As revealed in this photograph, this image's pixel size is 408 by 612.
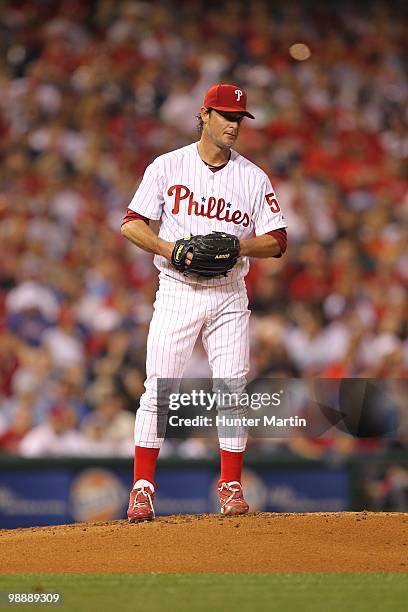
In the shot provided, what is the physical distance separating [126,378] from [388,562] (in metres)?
3.85

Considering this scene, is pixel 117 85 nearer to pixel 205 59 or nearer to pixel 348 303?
pixel 205 59

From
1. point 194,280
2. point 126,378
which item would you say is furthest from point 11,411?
point 194,280

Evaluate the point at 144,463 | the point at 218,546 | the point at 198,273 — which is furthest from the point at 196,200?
the point at 218,546

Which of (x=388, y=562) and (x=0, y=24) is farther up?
(x=0, y=24)

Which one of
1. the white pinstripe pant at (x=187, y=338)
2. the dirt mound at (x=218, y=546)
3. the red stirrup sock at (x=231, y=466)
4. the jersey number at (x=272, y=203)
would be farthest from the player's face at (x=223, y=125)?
the dirt mound at (x=218, y=546)

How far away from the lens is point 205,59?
11.9 m

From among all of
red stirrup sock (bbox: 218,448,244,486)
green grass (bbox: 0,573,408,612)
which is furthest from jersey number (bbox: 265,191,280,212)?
green grass (bbox: 0,573,408,612)

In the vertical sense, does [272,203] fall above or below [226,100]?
below

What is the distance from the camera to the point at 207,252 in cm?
469

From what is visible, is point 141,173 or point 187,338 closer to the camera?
point 187,338

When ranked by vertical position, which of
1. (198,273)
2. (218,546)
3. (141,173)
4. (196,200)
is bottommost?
(218,546)

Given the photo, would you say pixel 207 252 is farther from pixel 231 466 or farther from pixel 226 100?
pixel 231 466

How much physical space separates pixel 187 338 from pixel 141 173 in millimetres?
6045

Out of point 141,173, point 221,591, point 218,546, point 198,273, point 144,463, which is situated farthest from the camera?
point 141,173
